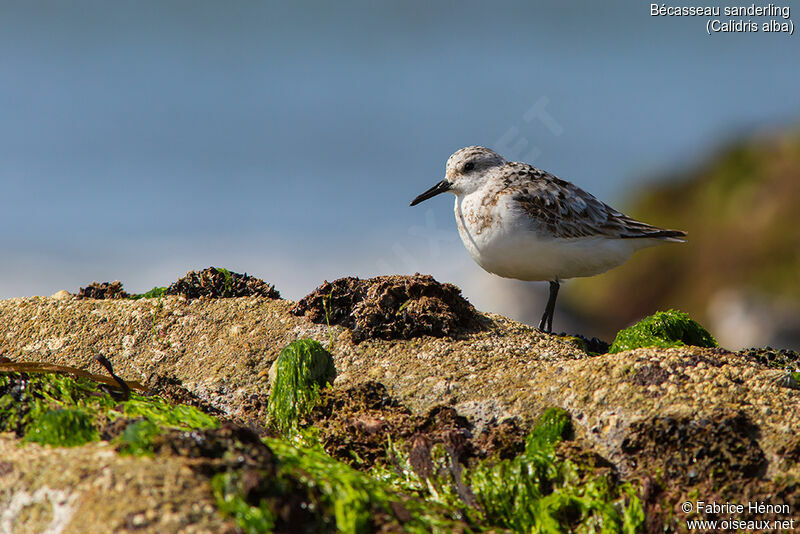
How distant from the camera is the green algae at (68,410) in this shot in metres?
3.96

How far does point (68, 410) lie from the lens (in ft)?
13.3

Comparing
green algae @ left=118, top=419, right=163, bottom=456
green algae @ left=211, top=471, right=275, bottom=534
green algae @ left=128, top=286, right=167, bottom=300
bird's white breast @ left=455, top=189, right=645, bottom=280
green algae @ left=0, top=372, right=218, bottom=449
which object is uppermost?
bird's white breast @ left=455, top=189, right=645, bottom=280

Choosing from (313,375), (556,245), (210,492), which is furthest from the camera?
(556,245)

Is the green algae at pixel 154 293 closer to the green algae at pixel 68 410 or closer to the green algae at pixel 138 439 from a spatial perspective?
the green algae at pixel 68 410

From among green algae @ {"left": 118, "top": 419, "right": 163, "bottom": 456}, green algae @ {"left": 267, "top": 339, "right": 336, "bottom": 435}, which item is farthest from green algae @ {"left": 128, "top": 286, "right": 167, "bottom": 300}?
green algae @ {"left": 118, "top": 419, "right": 163, "bottom": 456}

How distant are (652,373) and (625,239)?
3071 millimetres

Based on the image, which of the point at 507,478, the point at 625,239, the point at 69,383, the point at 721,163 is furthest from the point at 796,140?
the point at 69,383

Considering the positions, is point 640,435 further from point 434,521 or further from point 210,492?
point 210,492

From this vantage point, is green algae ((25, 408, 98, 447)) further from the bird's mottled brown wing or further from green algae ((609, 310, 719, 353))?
the bird's mottled brown wing

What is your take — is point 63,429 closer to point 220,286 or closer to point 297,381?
point 297,381

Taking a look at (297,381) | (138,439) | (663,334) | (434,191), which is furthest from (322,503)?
(434,191)

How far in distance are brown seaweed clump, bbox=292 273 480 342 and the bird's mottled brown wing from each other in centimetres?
133

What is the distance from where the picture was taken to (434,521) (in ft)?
11.8

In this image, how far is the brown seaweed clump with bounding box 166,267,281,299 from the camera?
7.47m
